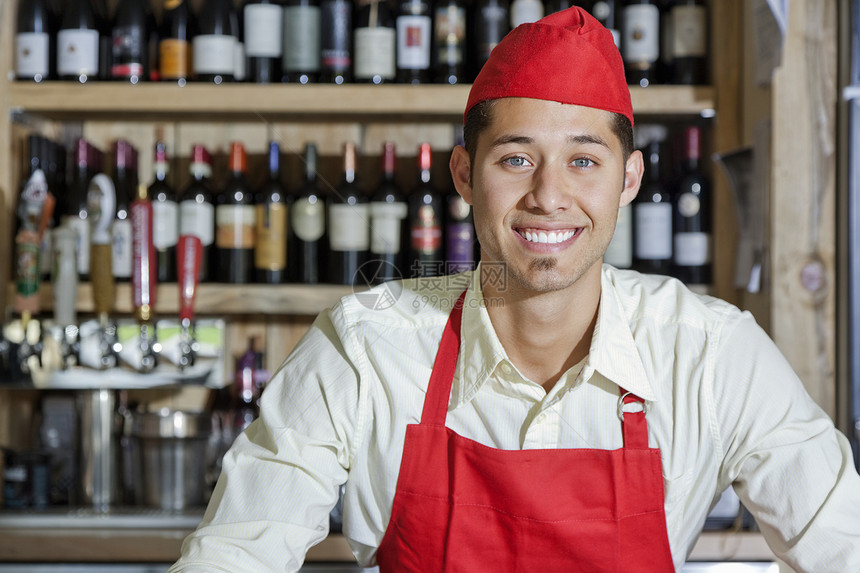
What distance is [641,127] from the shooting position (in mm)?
1790

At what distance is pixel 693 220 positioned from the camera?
5.46 ft

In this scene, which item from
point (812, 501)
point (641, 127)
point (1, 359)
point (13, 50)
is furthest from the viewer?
point (641, 127)

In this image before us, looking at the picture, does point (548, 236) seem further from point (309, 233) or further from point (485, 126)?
point (309, 233)

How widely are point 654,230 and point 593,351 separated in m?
0.73

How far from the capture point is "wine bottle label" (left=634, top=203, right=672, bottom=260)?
1622 millimetres

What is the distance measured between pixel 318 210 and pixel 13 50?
27.3 inches

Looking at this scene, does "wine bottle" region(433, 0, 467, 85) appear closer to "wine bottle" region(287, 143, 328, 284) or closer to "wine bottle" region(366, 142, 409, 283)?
"wine bottle" region(366, 142, 409, 283)

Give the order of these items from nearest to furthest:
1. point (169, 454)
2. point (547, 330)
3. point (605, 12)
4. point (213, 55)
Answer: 1. point (547, 330)
2. point (169, 454)
3. point (213, 55)
4. point (605, 12)

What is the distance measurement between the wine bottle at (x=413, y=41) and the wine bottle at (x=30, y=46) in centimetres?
71

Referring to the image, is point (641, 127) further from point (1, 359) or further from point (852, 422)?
point (1, 359)

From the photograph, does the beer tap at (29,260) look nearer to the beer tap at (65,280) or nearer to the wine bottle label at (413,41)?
the beer tap at (65,280)

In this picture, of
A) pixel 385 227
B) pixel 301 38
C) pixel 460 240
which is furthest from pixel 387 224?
pixel 301 38

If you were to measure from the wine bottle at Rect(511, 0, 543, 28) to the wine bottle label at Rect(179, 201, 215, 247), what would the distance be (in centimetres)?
73

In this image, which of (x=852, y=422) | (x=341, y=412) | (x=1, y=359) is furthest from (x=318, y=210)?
(x=852, y=422)
